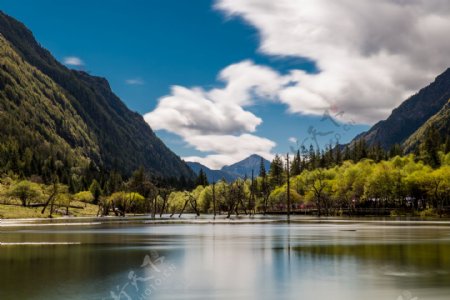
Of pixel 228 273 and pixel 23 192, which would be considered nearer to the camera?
pixel 228 273

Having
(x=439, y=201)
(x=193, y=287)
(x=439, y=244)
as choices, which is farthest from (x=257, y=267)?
(x=439, y=201)

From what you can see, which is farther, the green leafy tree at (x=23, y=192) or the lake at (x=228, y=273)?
the green leafy tree at (x=23, y=192)

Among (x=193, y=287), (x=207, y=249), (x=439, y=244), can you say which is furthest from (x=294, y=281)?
(x=439, y=244)

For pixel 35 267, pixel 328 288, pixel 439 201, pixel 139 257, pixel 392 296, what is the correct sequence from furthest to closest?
pixel 439 201 → pixel 139 257 → pixel 35 267 → pixel 328 288 → pixel 392 296

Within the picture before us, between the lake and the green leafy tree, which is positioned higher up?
the green leafy tree

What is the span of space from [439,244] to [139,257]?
80.5 feet

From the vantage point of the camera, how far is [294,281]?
23766 mm

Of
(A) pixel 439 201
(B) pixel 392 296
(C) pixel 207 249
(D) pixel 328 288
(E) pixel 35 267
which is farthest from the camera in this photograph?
(A) pixel 439 201

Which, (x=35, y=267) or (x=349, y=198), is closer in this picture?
(x=35, y=267)

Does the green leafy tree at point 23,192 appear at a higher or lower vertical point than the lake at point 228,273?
higher

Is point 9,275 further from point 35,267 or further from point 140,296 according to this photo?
point 140,296

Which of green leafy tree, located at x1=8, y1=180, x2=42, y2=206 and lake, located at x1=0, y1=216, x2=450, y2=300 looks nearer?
lake, located at x1=0, y1=216, x2=450, y2=300

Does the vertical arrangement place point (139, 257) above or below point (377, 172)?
below

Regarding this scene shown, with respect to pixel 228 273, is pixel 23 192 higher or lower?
higher
